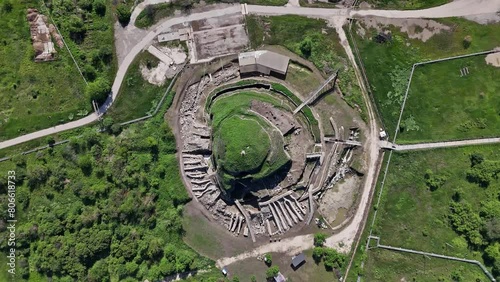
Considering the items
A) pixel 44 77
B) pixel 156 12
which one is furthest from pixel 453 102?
pixel 44 77

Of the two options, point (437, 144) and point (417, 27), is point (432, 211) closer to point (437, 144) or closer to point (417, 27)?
point (437, 144)

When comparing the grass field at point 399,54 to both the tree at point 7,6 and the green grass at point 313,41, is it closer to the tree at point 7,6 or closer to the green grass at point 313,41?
the green grass at point 313,41

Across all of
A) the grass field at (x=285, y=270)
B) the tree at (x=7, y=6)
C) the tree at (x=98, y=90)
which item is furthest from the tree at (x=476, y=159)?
the tree at (x=7, y=6)

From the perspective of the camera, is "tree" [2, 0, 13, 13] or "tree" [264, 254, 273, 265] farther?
"tree" [2, 0, 13, 13]

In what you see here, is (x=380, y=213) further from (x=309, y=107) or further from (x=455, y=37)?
(x=455, y=37)

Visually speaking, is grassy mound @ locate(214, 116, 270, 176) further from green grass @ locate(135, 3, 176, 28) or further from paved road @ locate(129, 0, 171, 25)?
paved road @ locate(129, 0, 171, 25)

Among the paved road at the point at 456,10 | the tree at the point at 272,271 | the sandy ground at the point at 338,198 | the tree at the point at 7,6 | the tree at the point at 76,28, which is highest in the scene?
the paved road at the point at 456,10

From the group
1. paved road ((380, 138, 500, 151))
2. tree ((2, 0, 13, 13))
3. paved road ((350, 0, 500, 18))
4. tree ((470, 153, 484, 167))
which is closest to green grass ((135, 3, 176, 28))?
tree ((2, 0, 13, 13))
